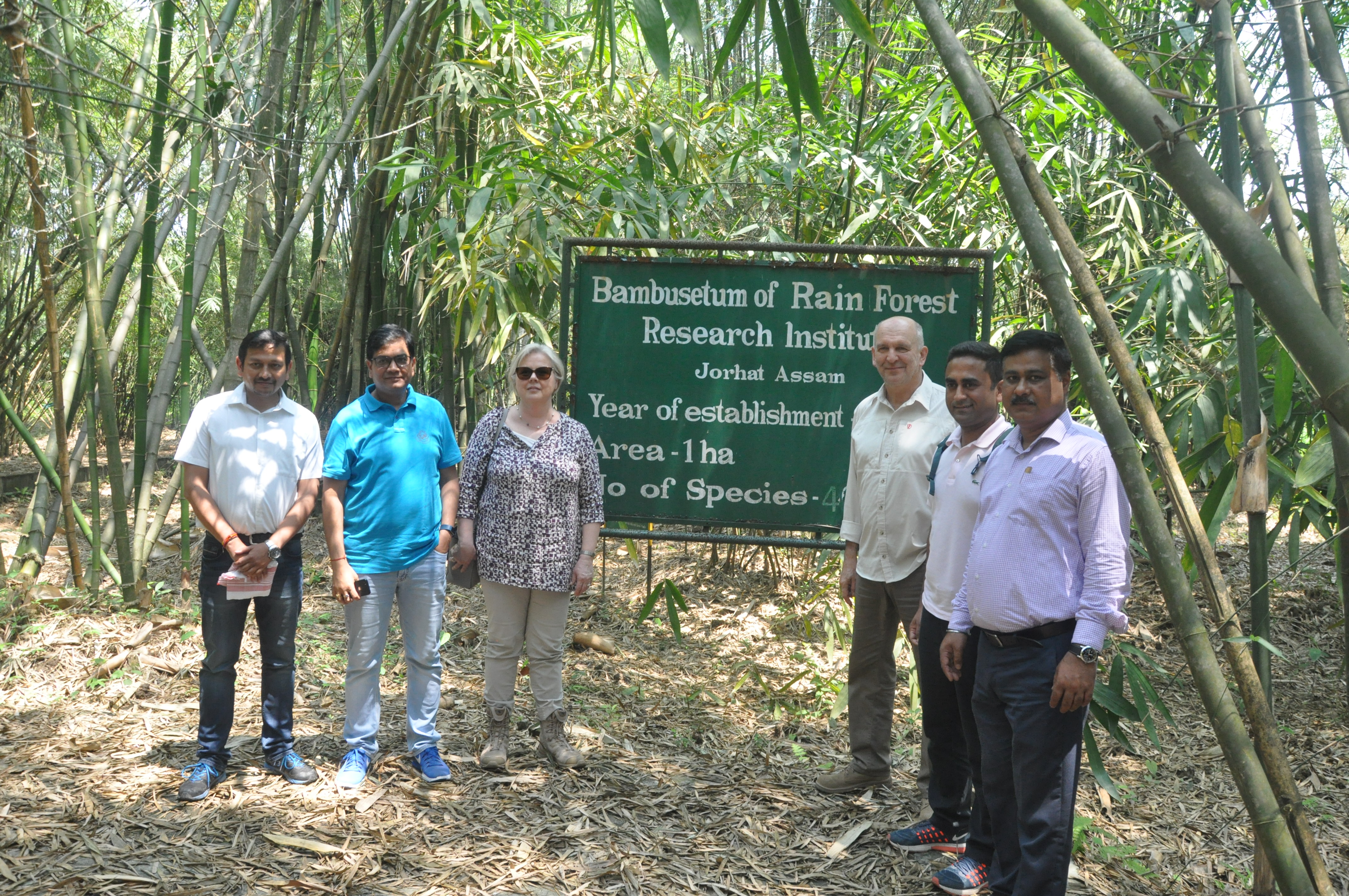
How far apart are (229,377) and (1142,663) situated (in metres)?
3.67

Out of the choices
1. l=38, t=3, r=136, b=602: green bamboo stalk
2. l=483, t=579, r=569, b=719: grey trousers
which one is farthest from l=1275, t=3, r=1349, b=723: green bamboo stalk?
l=38, t=3, r=136, b=602: green bamboo stalk

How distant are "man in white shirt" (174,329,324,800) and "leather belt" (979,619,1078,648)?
181 centimetres

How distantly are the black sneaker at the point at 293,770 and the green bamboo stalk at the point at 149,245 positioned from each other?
57.9 inches

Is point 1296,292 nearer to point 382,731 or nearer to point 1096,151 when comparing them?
point 382,731

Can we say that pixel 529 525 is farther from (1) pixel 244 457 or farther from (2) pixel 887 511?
(2) pixel 887 511

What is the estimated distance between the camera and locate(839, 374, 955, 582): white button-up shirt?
258 cm

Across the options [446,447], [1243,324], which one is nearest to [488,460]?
[446,447]

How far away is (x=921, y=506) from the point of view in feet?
8.43

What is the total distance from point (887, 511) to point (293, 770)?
1759mm

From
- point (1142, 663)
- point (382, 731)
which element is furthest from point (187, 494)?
point (1142, 663)

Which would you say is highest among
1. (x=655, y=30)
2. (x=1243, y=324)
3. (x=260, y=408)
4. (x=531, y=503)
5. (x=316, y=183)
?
(x=316, y=183)

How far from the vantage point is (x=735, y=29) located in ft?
5.24

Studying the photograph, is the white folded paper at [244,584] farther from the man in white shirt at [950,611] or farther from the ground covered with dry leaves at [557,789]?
the man in white shirt at [950,611]

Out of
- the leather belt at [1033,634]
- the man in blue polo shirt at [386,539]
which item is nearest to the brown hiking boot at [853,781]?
the leather belt at [1033,634]
